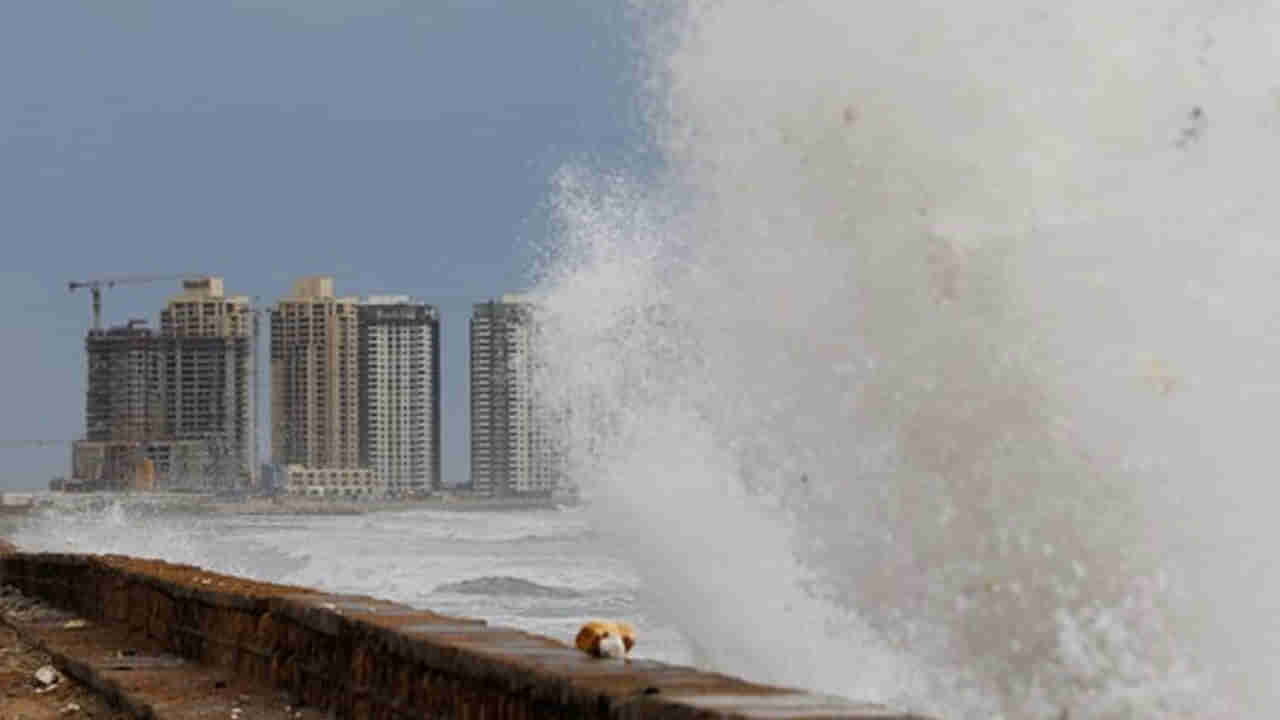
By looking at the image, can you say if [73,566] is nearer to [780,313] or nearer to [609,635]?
[780,313]

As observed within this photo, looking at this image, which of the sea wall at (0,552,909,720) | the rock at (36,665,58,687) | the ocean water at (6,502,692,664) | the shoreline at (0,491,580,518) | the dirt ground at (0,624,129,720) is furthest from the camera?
the shoreline at (0,491,580,518)

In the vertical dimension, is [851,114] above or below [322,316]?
below

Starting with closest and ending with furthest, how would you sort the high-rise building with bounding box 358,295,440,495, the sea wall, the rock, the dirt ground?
the sea wall, the dirt ground, the rock, the high-rise building with bounding box 358,295,440,495

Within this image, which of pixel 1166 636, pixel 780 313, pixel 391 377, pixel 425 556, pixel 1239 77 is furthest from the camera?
pixel 391 377

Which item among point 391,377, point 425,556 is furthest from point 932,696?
point 391,377

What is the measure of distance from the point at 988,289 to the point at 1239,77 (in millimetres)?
1212

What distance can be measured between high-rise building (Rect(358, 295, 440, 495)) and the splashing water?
132778mm

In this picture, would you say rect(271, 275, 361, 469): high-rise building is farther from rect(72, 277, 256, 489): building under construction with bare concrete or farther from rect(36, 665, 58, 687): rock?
rect(36, 665, 58, 687): rock

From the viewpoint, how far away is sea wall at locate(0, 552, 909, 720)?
4.28m

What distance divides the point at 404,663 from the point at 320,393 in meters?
141

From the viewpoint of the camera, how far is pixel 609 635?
5.34 metres

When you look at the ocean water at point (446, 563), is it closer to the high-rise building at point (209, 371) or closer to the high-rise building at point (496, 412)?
the high-rise building at point (496, 412)

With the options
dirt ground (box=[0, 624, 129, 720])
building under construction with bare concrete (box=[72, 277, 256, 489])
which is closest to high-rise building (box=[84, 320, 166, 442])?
building under construction with bare concrete (box=[72, 277, 256, 489])

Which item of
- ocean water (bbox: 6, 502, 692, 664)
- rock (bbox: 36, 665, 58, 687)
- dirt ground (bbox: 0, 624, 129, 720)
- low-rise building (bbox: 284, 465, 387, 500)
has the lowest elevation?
ocean water (bbox: 6, 502, 692, 664)
